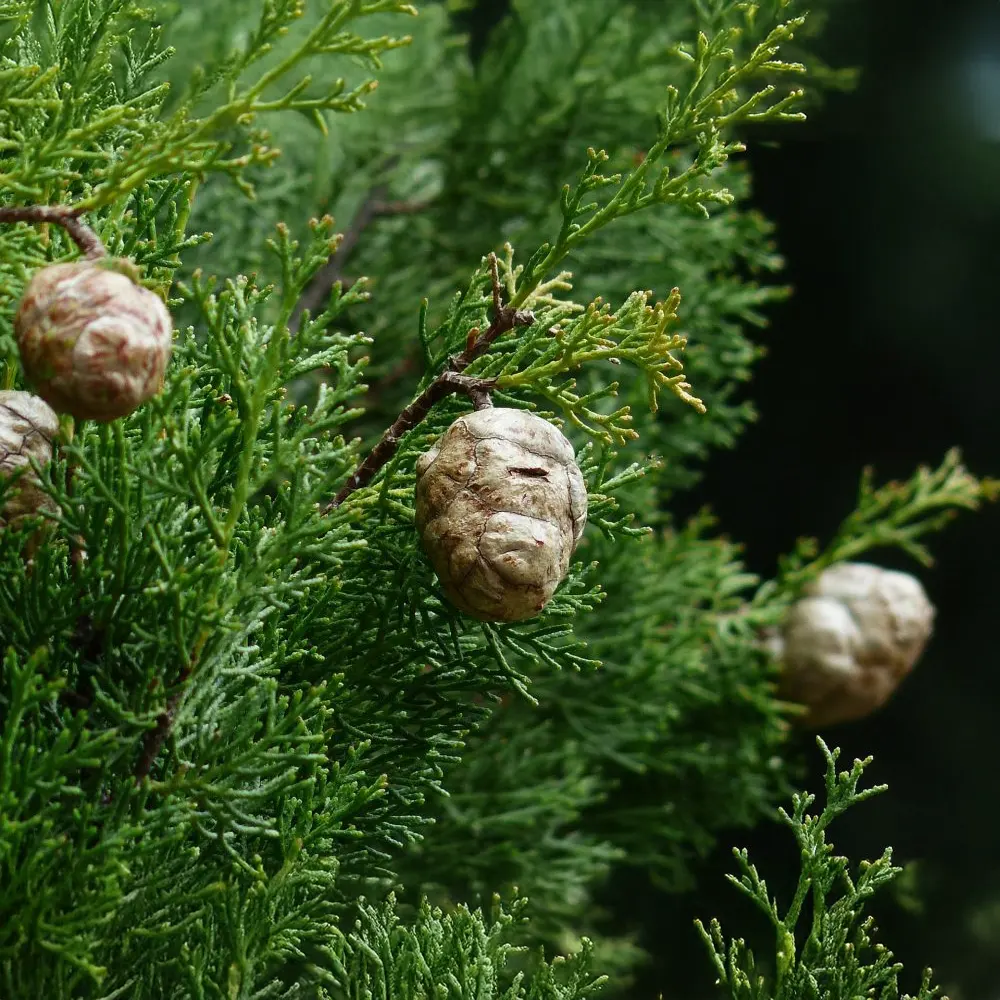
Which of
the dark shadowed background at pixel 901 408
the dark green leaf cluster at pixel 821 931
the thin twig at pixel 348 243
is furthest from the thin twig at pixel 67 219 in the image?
the dark shadowed background at pixel 901 408

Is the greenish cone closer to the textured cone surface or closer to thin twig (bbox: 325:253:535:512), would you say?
thin twig (bbox: 325:253:535:512)

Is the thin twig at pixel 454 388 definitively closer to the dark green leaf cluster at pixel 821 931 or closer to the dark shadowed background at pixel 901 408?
the dark green leaf cluster at pixel 821 931

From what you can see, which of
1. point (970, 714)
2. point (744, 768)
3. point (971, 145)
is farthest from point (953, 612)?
point (971, 145)

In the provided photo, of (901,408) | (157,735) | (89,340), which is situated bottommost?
(901,408)

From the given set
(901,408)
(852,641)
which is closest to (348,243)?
(852,641)

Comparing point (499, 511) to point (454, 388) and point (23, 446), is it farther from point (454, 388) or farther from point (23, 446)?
point (23, 446)

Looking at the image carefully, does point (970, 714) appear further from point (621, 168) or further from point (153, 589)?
point (153, 589)
